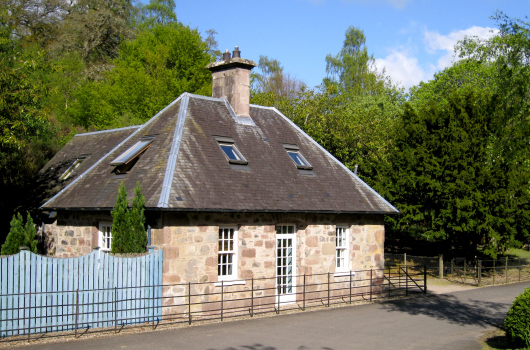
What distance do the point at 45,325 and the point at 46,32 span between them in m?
41.2

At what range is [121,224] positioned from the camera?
13.3 metres

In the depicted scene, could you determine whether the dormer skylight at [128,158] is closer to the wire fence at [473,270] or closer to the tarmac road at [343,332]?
the tarmac road at [343,332]

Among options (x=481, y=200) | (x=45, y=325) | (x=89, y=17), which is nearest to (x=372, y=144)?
(x=481, y=200)

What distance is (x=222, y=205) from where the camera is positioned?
14.5 metres

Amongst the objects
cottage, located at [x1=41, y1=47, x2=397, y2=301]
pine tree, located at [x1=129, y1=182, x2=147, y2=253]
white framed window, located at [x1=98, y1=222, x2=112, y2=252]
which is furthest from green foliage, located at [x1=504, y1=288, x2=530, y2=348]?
white framed window, located at [x1=98, y1=222, x2=112, y2=252]

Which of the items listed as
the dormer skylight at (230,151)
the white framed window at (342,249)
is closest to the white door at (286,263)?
the white framed window at (342,249)

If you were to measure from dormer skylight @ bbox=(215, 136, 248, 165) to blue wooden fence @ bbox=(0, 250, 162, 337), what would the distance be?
4.16 m

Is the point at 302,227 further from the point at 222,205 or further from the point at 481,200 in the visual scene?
the point at 481,200

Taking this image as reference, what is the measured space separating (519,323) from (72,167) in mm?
16205

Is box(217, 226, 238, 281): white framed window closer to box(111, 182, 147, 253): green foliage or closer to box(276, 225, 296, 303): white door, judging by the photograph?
box(276, 225, 296, 303): white door

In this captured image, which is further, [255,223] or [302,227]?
[302,227]

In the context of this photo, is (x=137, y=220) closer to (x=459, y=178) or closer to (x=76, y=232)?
(x=76, y=232)

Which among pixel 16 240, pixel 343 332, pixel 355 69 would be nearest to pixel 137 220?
pixel 16 240

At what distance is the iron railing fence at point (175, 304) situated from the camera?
11.8m
